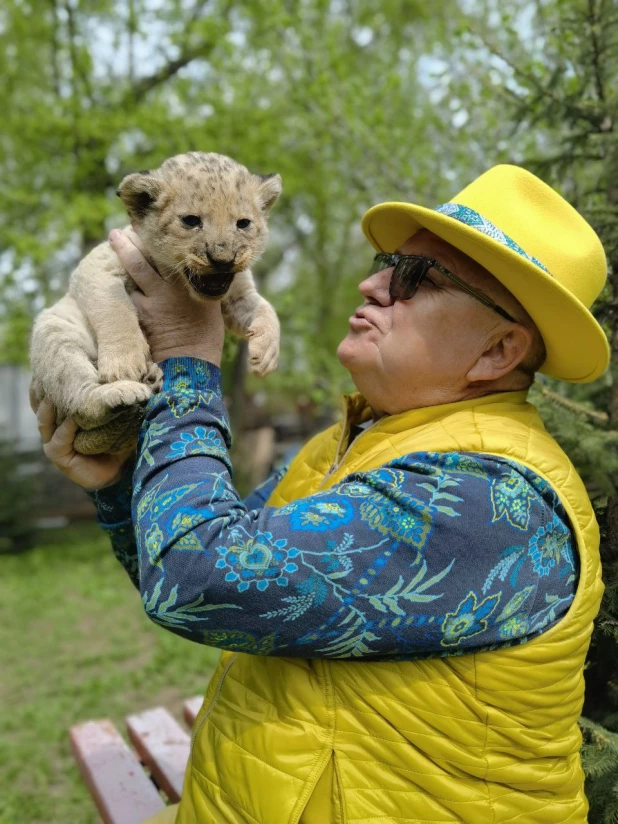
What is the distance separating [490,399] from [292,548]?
0.77 m

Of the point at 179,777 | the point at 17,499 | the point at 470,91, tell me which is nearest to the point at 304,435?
the point at 17,499

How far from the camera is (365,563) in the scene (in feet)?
5.58

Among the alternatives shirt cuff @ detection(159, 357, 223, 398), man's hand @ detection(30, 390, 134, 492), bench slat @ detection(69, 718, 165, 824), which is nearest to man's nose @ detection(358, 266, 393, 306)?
shirt cuff @ detection(159, 357, 223, 398)

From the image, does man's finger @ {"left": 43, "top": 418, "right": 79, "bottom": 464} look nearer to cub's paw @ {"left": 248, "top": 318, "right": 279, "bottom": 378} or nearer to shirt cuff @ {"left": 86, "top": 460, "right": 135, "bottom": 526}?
shirt cuff @ {"left": 86, "top": 460, "right": 135, "bottom": 526}

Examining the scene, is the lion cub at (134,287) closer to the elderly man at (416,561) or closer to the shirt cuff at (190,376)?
the shirt cuff at (190,376)

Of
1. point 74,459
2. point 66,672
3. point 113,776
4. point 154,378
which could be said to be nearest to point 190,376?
point 154,378

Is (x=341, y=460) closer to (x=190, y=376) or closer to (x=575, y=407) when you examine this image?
(x=190, y=376)

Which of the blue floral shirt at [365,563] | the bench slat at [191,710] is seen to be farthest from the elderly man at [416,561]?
the bench slat at [191,710]

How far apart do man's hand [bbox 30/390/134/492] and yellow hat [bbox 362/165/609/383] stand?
122 centimetres

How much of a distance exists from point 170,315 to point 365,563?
1.03 meters

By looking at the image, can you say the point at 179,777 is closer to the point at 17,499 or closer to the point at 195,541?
the point at 195,541

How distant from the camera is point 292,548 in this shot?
1.71m

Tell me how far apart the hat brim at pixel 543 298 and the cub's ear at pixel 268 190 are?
1.91ft

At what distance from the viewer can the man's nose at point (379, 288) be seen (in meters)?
2.19
